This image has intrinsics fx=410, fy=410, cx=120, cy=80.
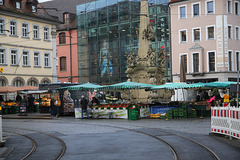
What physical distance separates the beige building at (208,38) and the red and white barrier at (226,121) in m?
30.7

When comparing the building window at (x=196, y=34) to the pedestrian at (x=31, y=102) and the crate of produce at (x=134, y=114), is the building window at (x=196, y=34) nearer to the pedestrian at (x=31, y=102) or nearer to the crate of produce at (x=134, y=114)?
the pedestrian at (x=31, y=102)

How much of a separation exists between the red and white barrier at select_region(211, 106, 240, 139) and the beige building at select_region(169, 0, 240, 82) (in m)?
30.7

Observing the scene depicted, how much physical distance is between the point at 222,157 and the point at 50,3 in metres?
68.0

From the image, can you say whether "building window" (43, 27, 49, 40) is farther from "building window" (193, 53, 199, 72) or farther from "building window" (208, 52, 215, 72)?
"building window" (208, 52, 215, 72)

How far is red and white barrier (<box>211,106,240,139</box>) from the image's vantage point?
13122 millimetres

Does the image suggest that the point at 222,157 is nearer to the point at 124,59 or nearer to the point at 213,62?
the point at 213,62

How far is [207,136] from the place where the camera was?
14805mm

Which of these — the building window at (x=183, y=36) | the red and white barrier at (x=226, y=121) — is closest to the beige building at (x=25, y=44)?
the building window at (x=183, y=36)

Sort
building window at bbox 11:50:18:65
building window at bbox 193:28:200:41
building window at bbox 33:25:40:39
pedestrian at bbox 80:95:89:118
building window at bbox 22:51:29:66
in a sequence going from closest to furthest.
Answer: pedestrian at bbox 80:95:89:118 → building window at bbox 11:50:18:65 → building window at bbox 22:51:29:66 → building window at bbox 193:28:200:41 → building window at bbox 33:25:40:39

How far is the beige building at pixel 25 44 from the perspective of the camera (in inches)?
1756

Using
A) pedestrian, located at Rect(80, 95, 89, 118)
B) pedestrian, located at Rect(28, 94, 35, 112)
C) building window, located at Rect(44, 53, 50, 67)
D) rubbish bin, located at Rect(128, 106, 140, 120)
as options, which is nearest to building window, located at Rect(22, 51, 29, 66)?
building window, located at Rect(44, 53, 50, 67)

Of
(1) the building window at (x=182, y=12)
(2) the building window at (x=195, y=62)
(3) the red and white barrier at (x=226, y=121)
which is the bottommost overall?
(3) the red and white barrier at (x=226, y=121)

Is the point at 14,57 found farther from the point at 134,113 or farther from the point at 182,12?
the point at 134,113

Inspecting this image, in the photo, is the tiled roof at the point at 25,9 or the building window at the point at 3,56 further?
the tiled roof at the point at 25,9
